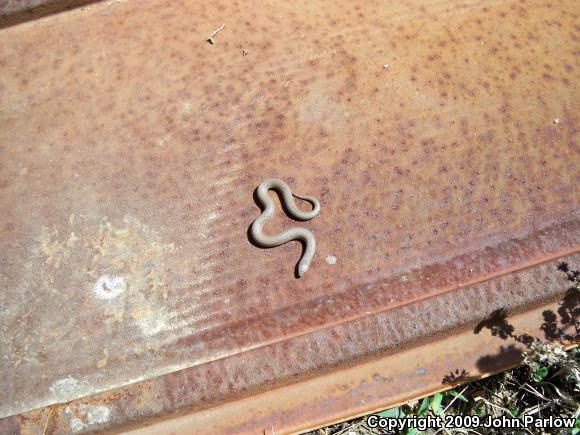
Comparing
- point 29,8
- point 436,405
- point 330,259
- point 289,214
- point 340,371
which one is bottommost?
point 436,405

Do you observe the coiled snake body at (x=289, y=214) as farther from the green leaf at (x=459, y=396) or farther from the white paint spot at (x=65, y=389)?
the green leaf at (x=459, y=396)

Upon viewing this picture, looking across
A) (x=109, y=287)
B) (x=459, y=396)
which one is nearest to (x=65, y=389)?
(x=109, y=287)

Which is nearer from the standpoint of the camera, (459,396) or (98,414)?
(98,414)

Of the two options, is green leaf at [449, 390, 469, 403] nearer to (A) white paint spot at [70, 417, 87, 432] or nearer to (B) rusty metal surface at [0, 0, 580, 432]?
(B) rusty metal surface at [0, 0, 580, 432]

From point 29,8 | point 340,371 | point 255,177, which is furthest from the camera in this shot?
point 29,8

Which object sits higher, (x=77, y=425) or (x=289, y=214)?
(x=289, y=214)

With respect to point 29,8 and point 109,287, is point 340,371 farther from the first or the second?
point 29,8

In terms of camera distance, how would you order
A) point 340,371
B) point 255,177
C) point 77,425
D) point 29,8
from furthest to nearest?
point 29,8 < point 255,177 < point 340,371 < point 77,425

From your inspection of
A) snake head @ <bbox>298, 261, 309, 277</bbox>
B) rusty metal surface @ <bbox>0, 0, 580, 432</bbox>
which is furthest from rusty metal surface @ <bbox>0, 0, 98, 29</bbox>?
snake head @ <bbox>298, 261, 309, 277</bbox>
